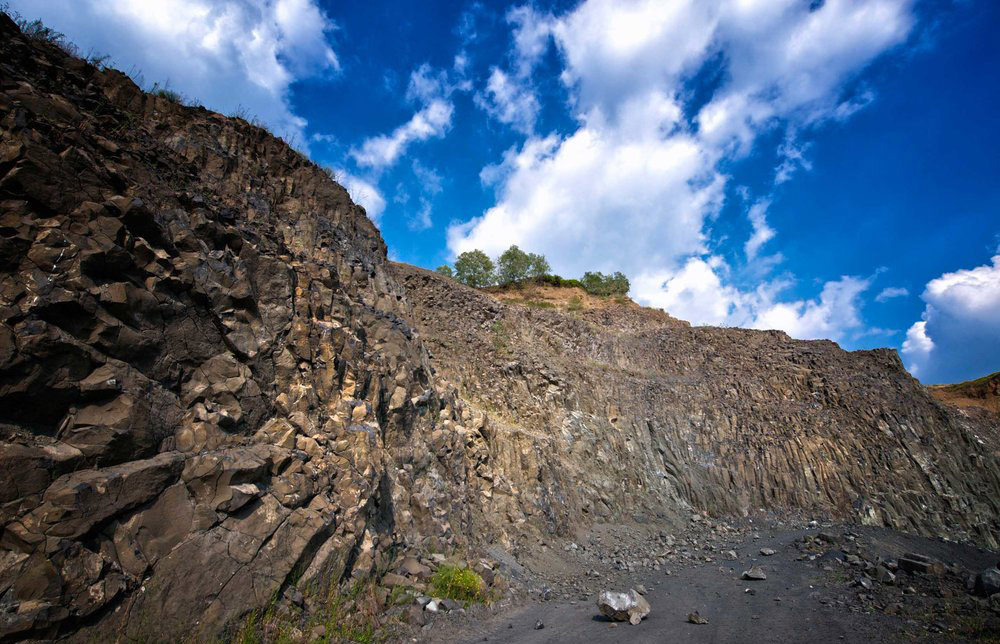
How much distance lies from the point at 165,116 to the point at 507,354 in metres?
16.4

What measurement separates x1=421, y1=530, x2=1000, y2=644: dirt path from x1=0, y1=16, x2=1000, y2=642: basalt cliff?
2756 millimetres

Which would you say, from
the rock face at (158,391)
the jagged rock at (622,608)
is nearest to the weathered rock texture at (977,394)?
the jagged rock at (622,608)

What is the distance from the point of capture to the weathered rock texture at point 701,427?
65.1 ft

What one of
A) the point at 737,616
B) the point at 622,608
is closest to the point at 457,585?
the point at 622,608

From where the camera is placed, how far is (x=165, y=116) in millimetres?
11188

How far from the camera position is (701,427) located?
2616 cm

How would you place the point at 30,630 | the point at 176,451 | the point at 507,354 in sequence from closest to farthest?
the point at 30,630
the point at 176,451
the point at 507,354

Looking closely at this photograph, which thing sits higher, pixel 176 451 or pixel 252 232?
pixel 252 232

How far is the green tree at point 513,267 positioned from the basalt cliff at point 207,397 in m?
26.0

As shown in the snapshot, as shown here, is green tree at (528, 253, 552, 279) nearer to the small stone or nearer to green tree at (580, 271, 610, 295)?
green tree at (580, 271, 610, 295)

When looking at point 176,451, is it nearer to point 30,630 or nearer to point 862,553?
point 30,630

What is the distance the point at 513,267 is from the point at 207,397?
132ft

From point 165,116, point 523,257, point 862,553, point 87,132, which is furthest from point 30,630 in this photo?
point 523,257

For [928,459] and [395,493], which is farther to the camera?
[928,459]
